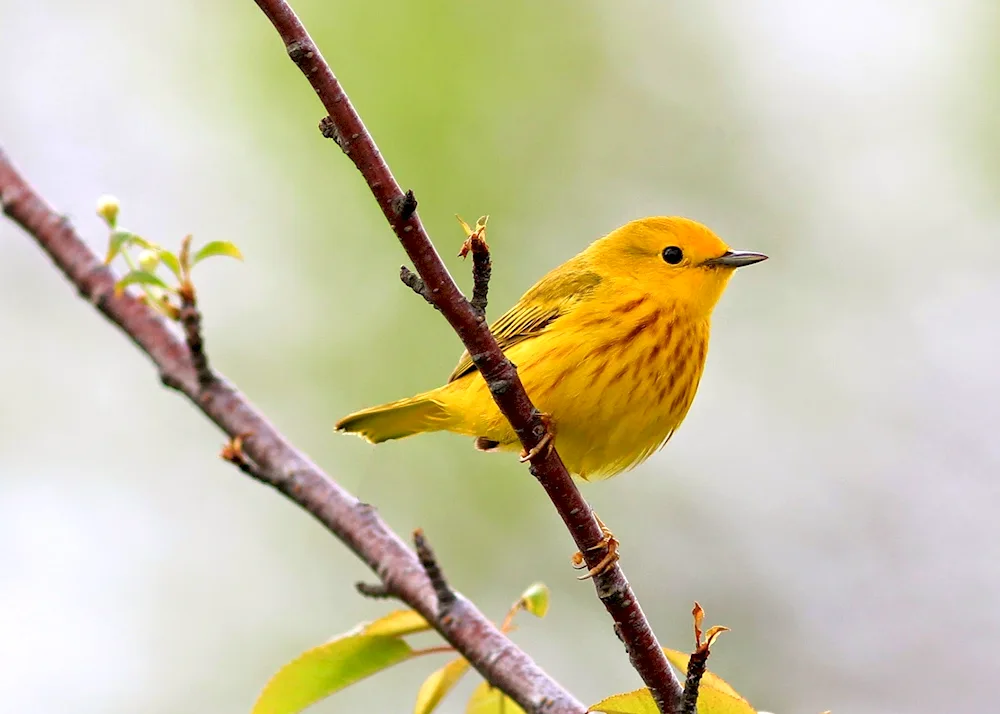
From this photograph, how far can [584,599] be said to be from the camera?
734 cm

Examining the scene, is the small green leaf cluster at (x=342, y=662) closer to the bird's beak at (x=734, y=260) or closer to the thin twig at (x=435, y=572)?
the thin twig at (x=435, y=572)

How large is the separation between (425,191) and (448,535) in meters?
2.24

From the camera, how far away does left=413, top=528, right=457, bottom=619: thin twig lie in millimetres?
1774

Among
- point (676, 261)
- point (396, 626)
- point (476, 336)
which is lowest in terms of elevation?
point (396, 626)

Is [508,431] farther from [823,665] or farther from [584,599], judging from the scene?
[823,665]

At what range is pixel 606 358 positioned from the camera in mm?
3775

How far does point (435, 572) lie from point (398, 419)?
2.37 m

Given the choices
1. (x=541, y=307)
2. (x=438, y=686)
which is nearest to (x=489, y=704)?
(x=438, y=686)

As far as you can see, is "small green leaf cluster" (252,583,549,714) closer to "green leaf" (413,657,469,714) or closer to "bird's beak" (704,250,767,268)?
"green leaf" (413,657,469,714)

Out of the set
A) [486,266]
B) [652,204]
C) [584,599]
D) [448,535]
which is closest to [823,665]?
[584,599]

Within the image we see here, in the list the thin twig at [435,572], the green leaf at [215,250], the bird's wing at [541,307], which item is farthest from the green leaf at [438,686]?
the bird's wing at [541,307]

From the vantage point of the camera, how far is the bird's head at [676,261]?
4215mm

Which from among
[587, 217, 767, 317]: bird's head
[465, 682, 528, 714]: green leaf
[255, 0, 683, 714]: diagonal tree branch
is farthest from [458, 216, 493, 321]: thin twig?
[587, 217, 767, 317]: bird's head

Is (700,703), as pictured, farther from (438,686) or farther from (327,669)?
(327,669)
